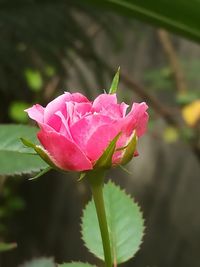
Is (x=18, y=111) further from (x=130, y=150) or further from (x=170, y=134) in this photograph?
(x=130, y=150)

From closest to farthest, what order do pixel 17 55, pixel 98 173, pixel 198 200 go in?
pixel 98 173, pixel 17 55, pixel 198 200

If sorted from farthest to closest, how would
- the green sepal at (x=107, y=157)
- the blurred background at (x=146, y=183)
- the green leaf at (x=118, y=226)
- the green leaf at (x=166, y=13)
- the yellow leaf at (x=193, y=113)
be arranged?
the blurred background at (x=146, y=183) → the yellow leaf at (x=193, y=113) → the green leaf at (x=166, y=13) → the green leaf at (x=118, y=226) → the green sepal at (x=107, y=157)

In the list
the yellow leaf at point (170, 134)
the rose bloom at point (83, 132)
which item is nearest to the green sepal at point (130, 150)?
the rose bloom at point (83, 132)

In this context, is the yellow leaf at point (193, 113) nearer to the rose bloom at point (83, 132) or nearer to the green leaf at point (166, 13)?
the green leaf at point (166, 13)

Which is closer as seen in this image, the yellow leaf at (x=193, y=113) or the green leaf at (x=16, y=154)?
the green leaf at (x=16, y=154)

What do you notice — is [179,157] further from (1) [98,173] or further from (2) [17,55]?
(1) [98,173]

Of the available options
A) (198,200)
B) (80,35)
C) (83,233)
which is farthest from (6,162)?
(198,200)
